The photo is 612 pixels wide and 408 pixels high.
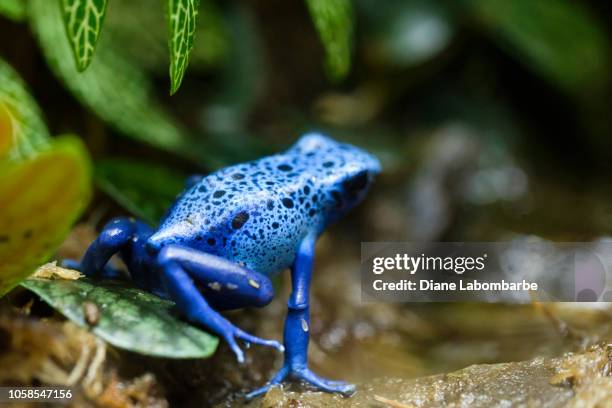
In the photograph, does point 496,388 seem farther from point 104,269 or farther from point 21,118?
point 21,118

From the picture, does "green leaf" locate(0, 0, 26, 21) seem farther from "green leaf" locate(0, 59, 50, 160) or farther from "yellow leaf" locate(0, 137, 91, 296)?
"yellow leaf" locate(0, 137, 91, 296)

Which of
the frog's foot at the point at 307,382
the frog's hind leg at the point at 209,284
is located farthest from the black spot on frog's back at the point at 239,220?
the frog's foot at the point at 307,382

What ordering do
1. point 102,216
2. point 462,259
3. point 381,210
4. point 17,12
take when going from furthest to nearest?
point 381,210 < point 102,216 < point 17,12 < point 462,259

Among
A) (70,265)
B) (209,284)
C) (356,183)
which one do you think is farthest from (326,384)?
(70,265)

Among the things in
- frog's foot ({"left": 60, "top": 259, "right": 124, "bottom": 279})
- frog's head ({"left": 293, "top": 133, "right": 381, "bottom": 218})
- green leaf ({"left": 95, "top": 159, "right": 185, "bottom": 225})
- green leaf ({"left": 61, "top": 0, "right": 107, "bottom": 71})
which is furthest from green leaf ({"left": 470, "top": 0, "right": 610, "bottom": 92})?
green leaf ({"left": 61, "top": 0, "right": 107, "bottom": 71})

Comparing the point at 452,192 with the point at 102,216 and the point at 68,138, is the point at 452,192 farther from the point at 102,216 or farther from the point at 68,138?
the point at 68,138

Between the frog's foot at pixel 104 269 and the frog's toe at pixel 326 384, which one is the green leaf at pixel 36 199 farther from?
the frog's toe at pixel 326 384

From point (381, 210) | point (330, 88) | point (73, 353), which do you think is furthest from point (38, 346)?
point (330, 88)

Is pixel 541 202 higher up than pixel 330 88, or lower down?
lower down
